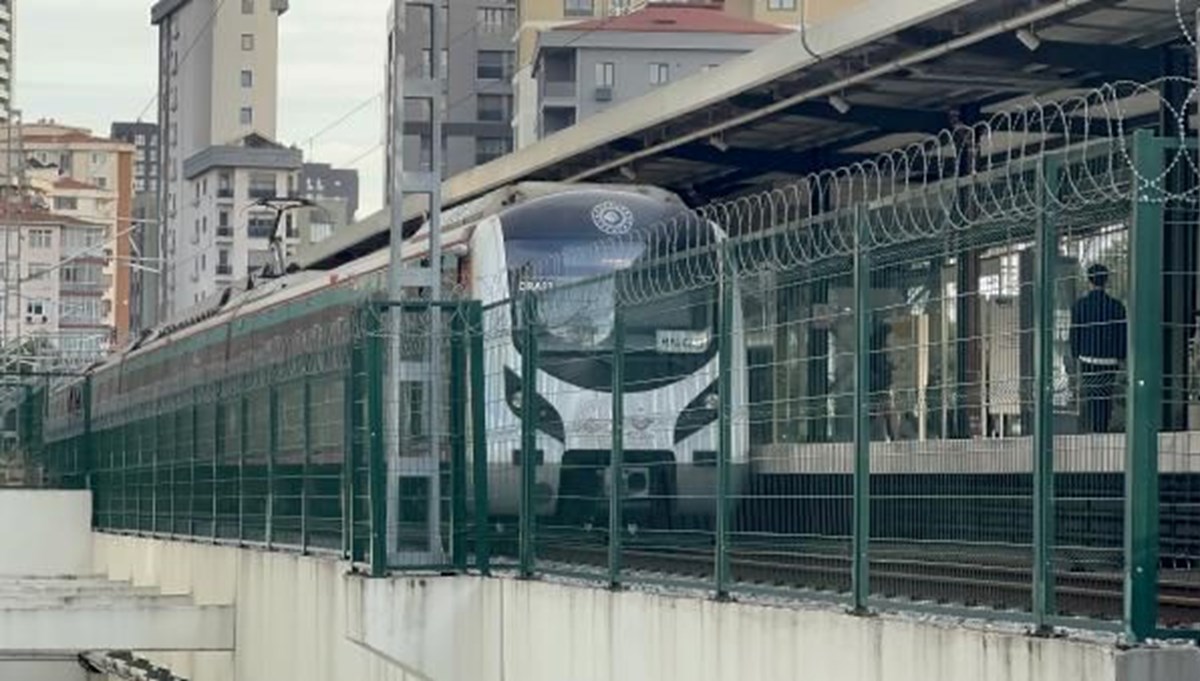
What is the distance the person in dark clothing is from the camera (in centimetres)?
→ 976

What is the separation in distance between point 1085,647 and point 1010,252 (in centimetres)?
178

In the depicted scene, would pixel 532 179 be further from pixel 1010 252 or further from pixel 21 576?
pixel 1010 252

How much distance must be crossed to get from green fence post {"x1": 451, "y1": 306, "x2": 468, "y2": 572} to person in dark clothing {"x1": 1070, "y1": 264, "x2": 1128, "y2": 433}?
8.08 m

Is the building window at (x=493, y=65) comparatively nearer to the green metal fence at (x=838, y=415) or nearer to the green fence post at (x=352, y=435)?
the green fence post at (x=352, y=435)

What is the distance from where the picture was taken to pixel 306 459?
2198cm

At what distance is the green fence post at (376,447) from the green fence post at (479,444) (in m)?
0.75

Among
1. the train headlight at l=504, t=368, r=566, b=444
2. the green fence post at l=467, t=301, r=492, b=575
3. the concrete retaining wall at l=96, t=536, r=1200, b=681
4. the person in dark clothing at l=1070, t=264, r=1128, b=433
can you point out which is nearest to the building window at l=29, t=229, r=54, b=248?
the concrete retaining wall at l=96, t=536, r=1200, b=681

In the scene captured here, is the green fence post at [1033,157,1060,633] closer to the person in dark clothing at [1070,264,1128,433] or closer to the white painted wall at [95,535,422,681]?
the person in dark clothing at [1070,264,1128,433]

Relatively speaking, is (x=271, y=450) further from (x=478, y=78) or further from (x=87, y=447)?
(x=478, y=78)

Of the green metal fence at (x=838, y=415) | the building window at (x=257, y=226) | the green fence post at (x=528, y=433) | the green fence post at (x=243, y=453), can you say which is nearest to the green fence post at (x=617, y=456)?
the green metal fence at (x=838, y=415)

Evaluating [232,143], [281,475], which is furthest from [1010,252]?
[232,143]

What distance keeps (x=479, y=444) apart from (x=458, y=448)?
0.40m

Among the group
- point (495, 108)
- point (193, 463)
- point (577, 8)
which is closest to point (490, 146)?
point (495, 108)

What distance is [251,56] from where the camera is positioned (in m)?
168
